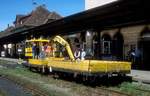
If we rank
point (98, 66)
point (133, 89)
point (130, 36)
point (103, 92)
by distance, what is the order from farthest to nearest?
point (130, 36), point (98, 66), point (133, 89), point (103, 92)

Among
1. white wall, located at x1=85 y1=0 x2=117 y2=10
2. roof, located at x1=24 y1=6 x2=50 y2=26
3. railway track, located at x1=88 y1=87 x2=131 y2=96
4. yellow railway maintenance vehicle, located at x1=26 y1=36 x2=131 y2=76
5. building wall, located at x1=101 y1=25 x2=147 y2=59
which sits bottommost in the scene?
railway track, located at x1=88 y1=87 x2=131 y2=96

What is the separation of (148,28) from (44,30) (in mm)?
16924

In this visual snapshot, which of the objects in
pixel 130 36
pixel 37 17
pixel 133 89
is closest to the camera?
pixel 133 89

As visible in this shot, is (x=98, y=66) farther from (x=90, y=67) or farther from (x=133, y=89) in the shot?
(x=133, y=89)

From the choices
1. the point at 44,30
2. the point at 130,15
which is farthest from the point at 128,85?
the point at 44,30

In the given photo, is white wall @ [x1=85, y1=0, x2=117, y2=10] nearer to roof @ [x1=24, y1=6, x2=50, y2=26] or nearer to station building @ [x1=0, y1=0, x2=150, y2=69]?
station building @ [x1=0, y1=0, x2=150, y2=69]

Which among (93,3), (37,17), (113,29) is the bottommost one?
(113,29)

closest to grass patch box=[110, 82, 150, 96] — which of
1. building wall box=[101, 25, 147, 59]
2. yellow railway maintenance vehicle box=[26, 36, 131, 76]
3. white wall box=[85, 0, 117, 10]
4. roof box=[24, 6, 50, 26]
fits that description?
yellow railway maintenance vehicle box=[26, 36, 131, 76]

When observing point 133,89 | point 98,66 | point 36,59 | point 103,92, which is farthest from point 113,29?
point 103,92

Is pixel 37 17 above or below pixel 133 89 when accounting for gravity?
above

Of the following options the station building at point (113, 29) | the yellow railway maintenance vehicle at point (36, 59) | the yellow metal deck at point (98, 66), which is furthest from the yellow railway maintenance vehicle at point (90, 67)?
the station building at point (113, 29)

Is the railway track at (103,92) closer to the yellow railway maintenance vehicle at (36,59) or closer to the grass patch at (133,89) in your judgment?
the grass patch at (133,89)

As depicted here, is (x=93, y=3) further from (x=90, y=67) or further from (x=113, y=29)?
(x=90, y=67)

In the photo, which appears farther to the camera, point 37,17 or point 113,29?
point 37,17
